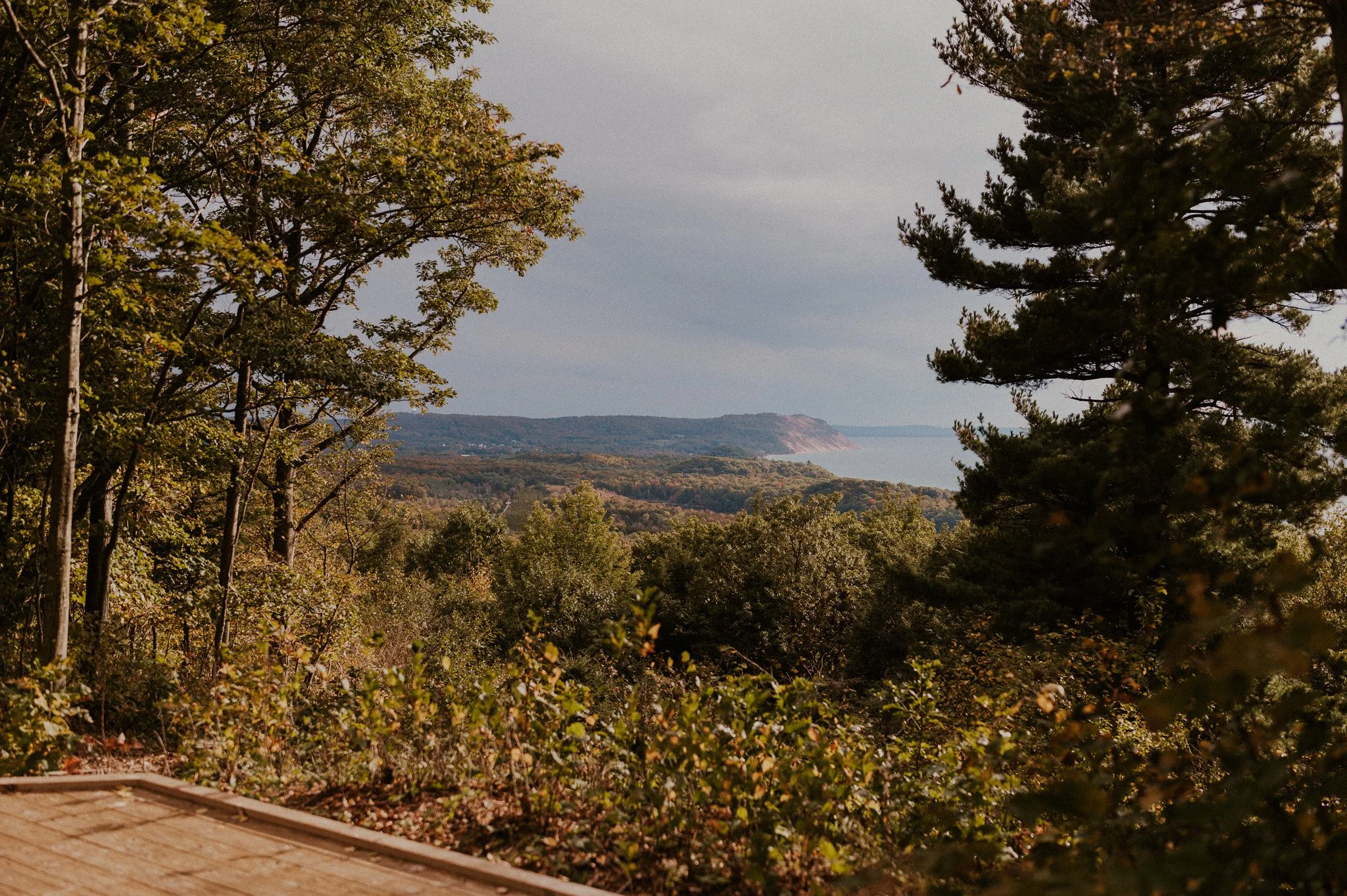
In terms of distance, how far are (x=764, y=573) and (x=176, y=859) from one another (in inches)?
615

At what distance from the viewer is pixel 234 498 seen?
7.86 metres

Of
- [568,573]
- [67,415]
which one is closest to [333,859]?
[67,415]

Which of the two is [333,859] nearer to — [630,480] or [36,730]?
[36,730]

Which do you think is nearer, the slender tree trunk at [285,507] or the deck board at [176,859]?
the deck board at [176,859]

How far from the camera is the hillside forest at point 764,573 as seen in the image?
1304mm

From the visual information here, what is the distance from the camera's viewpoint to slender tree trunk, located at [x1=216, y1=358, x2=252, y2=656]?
291 inches

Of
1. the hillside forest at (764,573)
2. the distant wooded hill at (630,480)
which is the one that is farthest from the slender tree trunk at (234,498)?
the distant wooded hill at (630,480)

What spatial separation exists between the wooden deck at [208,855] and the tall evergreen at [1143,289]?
2.01 metres

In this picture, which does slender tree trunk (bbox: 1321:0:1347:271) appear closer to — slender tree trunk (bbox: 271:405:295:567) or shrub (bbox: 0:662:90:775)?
shrub (bbox: 0:662:90:775)

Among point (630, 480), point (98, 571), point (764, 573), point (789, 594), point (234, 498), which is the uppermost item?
point (234, 498)

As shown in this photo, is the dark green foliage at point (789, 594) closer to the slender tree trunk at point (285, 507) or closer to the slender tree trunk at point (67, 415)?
the slender tree trunk at point (285, 507)

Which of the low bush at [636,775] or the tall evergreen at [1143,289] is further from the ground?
the tall evergreen at [1143,289]

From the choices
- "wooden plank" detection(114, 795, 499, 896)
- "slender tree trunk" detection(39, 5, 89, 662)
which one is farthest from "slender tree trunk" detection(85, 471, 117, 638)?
"wooden plank" detection(114, 795, 499, 896)

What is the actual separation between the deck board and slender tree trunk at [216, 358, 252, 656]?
204 inches
